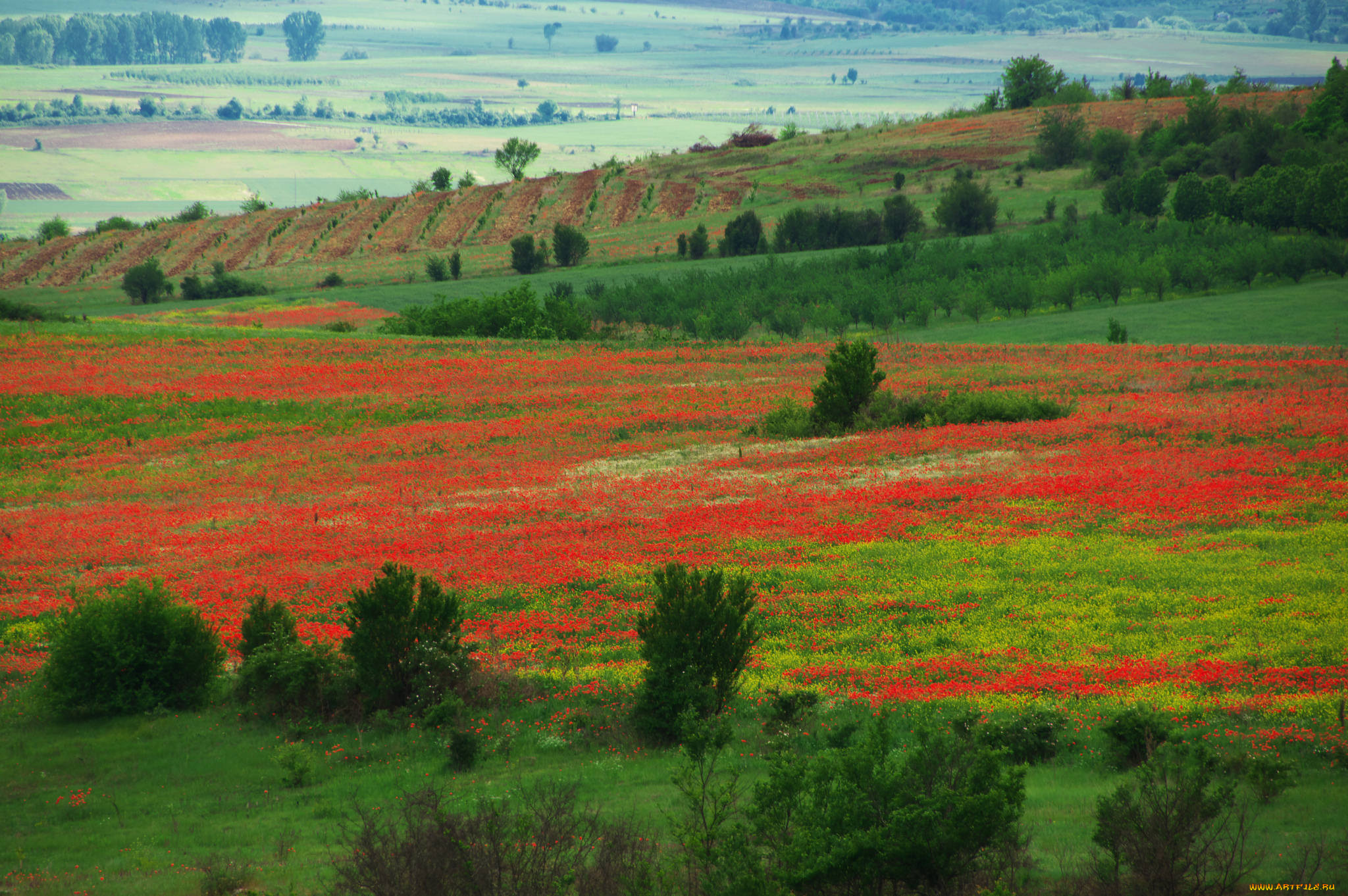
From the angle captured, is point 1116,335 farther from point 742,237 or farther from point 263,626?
point 742,237

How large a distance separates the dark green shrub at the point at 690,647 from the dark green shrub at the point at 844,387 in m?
22.0

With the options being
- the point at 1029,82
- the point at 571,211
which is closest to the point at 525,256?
the point at 571,211

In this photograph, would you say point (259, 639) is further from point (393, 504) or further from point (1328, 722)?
point (1328, 722)

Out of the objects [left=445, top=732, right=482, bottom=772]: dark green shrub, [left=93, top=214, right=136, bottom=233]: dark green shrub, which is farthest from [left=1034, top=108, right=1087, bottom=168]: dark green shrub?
[left=445, top=732, right=482, bottom=772]: dark green shrub

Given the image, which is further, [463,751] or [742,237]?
[742,237]

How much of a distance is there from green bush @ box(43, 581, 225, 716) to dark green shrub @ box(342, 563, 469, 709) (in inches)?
122

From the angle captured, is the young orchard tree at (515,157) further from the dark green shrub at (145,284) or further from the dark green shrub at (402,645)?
the dark green shrub at (402,645)

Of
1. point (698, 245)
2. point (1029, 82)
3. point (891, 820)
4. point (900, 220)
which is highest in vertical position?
point (1029, 82)

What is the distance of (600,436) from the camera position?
37.7 m

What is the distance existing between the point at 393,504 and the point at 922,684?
1837cm

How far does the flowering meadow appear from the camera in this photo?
16656 mm

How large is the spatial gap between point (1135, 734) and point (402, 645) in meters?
10.8

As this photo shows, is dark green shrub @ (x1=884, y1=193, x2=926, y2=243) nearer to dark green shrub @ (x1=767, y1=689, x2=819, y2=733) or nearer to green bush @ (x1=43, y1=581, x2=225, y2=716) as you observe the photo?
dark green shrub @ (x1=767, y1=689, x2=819, y2=733)

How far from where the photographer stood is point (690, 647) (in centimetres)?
1441
